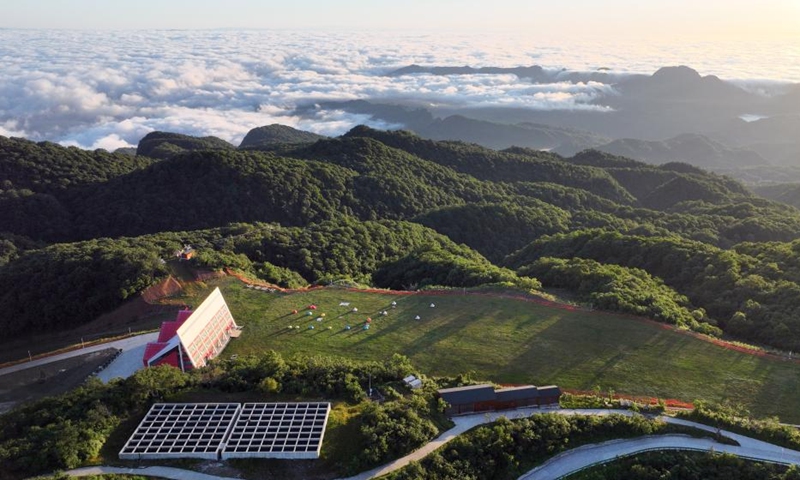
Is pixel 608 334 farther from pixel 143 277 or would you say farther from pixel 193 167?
pixel 193 167

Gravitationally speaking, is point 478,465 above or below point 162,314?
above

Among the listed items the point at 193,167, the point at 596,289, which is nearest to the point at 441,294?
the point at 596,289

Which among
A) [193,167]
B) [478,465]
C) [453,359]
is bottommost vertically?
[193,167]

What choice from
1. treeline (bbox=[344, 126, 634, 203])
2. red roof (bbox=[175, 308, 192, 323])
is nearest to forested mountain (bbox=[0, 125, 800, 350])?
treeline (bbox=[344, 126, 634, 203])

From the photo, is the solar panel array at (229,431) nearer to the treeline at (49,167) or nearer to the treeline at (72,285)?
the treeline at (72,285)

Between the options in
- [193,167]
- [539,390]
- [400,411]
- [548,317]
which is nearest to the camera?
[400,411]

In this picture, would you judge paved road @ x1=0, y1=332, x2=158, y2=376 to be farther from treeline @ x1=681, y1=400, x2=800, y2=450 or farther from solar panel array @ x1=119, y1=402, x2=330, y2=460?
treeline @ x1=681, y1=400, x2=800, y2=450

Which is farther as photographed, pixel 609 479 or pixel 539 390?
pixel 539 390
